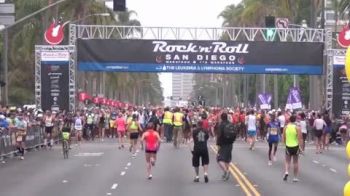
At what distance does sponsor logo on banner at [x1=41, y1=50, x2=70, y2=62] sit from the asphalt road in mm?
9826

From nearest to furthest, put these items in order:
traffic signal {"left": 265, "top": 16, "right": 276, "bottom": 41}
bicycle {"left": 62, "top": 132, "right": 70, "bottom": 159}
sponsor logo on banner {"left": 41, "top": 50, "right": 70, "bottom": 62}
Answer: bicycle {"left": 62, "top": 132, "right": 70, "bottom": 159}, sponsor logo on banner {"left": 41, "top": 50, "right": 70, "bottom": 62}, traffic signal {"left": 265, "top": 16, "right": 276, "bottom": 41}

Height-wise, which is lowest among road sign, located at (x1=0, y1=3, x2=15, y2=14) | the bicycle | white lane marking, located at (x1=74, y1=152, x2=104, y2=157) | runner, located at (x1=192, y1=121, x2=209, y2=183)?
white lane marking, located at (x1=74, y1=152, x2=104, y2=157)

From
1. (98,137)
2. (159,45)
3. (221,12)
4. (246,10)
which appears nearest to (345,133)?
(159,45)

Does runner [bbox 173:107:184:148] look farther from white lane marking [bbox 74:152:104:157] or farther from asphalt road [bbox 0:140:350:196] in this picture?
white lane marking [bbox 74:152:104:157]

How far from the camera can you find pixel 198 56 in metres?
43.9

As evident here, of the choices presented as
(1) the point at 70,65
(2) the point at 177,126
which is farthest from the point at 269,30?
(2) the point at 177,126

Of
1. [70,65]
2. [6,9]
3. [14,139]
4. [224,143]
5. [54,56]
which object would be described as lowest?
[14,139]

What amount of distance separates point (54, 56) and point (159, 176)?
20.4 m

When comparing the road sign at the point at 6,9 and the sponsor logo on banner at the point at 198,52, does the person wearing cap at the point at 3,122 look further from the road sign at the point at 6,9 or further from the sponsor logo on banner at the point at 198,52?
the sponsor logo on banner at the point at 198,52

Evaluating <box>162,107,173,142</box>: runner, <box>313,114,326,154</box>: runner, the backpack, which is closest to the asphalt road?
the backpack

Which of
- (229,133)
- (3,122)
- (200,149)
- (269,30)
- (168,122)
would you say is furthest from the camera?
(269,30)

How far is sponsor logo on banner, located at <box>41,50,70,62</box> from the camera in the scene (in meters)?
41.1

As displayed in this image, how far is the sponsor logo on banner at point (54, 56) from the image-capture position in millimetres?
41094

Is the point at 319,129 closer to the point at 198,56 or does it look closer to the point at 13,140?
the point at 198,56
